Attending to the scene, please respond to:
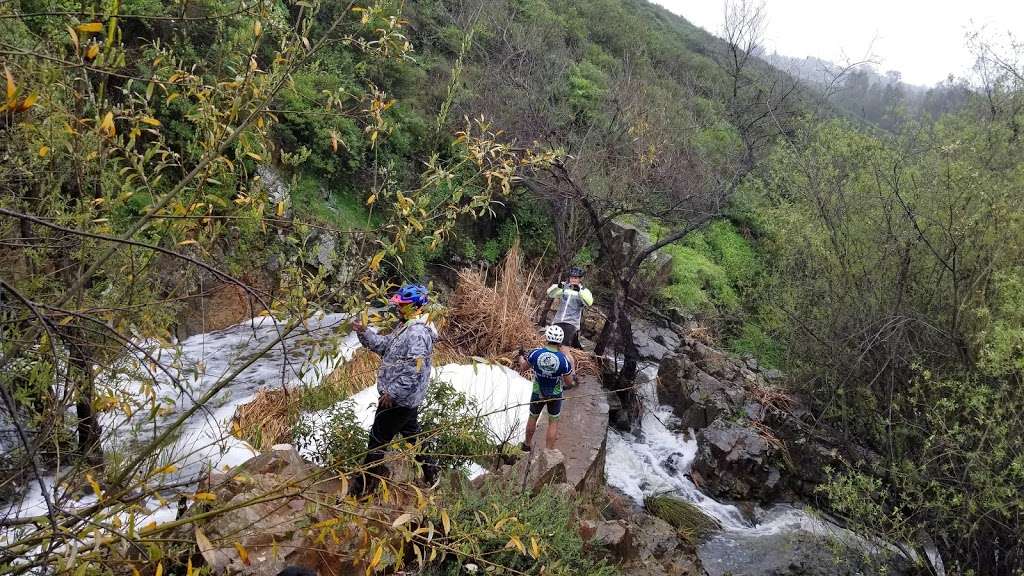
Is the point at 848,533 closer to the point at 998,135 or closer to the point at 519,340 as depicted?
the point at 519,340

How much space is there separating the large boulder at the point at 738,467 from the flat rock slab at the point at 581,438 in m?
1.59

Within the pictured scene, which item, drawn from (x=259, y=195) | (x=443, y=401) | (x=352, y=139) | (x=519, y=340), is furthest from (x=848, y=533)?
(x=352, y=139)

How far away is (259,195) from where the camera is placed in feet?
7.77

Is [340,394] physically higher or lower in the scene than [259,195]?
lower

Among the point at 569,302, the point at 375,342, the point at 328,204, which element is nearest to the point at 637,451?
the point at 569,302

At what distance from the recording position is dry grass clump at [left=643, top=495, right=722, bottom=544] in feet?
23.6

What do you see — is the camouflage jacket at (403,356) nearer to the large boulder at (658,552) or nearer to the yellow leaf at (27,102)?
the large boulder at (658,552)

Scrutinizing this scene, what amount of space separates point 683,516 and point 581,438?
63.6 inches

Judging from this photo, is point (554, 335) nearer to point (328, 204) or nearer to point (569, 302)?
point (569, 302)

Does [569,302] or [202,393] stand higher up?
[569,302]

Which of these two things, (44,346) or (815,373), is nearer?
(44,346)

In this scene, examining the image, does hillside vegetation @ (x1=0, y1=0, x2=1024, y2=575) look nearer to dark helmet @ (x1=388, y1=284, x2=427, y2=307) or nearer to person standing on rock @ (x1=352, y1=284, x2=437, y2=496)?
dark helmet @ (x1=388, y1=284, x2=427, y2=307)

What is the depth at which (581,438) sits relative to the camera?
22.9 ft

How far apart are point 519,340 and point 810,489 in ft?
14.3
